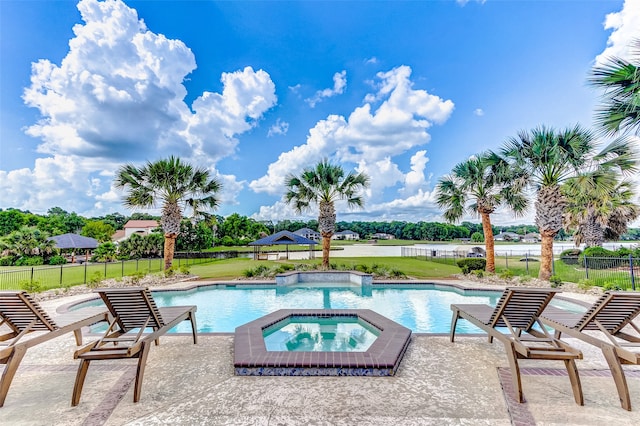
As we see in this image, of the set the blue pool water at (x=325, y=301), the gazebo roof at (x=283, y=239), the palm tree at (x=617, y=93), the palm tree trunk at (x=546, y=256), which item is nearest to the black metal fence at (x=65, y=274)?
the blue pool water at (x=325, y=301)

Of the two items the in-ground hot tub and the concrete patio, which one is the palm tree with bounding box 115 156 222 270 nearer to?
the concrete patio

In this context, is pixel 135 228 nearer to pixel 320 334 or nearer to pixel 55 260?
pixel 55 260

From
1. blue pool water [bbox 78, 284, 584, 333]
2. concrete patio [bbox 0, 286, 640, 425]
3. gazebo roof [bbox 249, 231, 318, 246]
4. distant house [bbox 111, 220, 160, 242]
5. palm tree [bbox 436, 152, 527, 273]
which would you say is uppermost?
palm tree [bbox 436, 152, 527, 273]

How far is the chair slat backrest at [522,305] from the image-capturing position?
3.73 meters

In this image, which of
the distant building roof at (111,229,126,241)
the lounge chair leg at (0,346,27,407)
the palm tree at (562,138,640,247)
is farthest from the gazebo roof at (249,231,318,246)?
the distant building roof at (111,229,126,241)

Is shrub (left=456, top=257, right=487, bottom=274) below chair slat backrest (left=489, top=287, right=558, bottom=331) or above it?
below

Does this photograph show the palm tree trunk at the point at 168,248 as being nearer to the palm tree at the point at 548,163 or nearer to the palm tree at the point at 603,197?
the palm tree at the point at 548,163

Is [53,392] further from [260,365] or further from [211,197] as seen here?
[211,197]

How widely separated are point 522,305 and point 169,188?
1579 centimetres

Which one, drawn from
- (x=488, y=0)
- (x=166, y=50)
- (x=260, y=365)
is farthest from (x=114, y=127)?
(x=488, y=0)

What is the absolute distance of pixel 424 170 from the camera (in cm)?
2008

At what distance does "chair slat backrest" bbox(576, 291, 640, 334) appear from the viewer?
11.3 ft

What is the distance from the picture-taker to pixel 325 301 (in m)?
9.77

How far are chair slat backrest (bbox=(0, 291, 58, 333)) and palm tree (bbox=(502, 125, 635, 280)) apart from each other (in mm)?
14835
